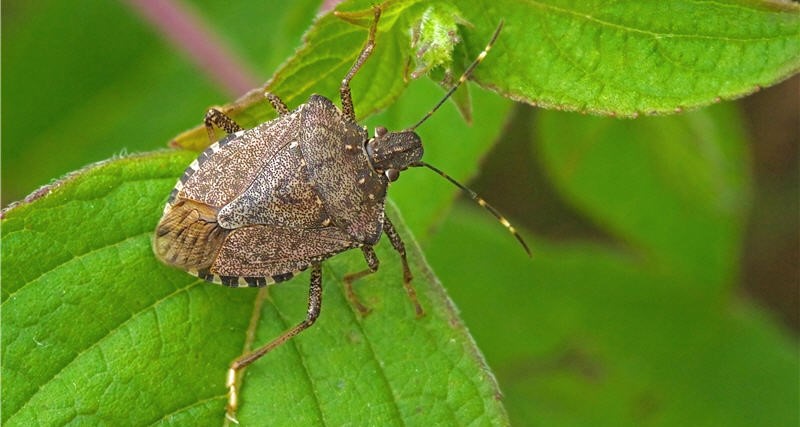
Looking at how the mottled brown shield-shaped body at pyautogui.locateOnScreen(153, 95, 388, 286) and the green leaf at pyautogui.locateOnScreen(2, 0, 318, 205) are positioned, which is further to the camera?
the green leaf at pyautogui.locateOnScreen(2, 0, 318, 205)

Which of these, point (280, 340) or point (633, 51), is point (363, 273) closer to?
point (280, 340)

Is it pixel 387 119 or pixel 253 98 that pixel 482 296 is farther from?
pixel 253 98

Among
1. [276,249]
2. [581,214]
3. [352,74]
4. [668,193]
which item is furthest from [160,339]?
[581,214]

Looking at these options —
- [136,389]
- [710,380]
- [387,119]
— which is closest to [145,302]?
[136,389]

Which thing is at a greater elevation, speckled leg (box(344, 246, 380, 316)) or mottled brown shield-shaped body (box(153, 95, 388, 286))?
mottled brown shield-shaped body (box(153, 95, 388, 286))

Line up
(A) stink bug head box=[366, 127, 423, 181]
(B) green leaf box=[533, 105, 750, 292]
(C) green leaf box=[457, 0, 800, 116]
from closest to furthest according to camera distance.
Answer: (C) green leaf box=[457, 0, 800, 116] → (A) stink bug head box=[366, 127, 423, 181] → (B) green leaf box=[533, 105, 750, 292]

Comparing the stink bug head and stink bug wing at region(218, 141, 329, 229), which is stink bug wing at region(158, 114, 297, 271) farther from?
the stink bug head

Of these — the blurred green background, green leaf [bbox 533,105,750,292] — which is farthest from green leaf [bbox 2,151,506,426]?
green leaf [bbox 533,105,750,292]
